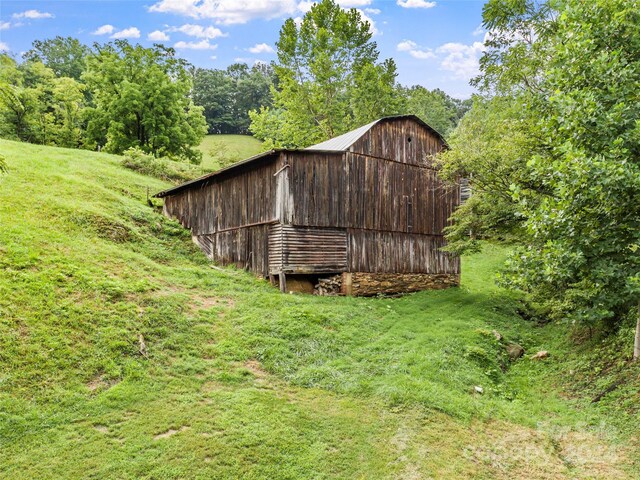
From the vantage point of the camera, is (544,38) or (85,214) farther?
(85,214)

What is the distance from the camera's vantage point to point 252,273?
18188 millimetres

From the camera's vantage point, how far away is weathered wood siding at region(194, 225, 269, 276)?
17812mm

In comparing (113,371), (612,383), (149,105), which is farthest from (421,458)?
(149,105)

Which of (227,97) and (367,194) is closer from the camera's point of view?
(367,194)

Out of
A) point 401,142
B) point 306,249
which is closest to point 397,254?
point 306,249

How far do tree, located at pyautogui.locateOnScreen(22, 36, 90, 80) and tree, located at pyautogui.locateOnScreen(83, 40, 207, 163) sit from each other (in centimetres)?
2856

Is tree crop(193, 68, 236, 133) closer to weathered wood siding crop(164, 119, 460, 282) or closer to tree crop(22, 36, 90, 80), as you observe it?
tree crop(22, 36, 90, 80)

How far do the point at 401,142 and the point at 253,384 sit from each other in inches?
582

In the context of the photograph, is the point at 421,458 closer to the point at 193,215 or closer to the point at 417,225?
the point at 417,225

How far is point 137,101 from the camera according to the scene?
3547 centimetres

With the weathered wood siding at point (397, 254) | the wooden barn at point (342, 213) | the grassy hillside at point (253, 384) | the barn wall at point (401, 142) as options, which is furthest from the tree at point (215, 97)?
the grassy hillside at point (253, 384)

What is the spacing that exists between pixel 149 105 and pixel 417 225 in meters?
27.8

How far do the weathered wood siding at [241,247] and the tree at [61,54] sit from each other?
55830 mm

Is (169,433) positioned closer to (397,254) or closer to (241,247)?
(241,247)
